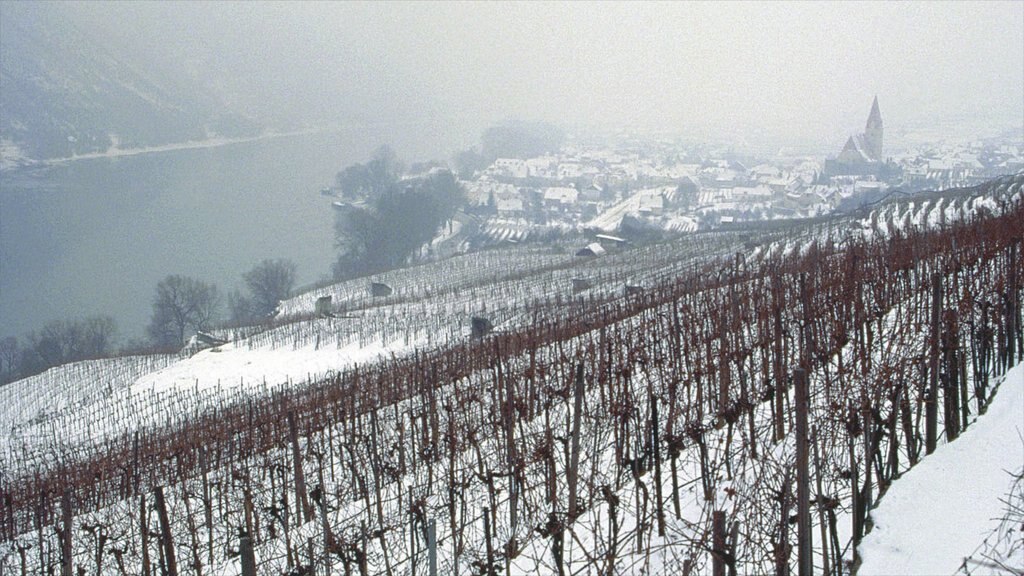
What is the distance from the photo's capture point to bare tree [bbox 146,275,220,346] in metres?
33.8

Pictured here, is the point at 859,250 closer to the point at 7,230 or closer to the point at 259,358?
the point at 259,358

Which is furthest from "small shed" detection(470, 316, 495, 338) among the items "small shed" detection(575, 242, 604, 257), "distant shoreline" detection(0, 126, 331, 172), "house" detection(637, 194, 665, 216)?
"distant shoreline" detection(0, 126, 331, 172)

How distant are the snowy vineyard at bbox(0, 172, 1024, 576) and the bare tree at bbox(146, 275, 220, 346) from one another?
710 inches

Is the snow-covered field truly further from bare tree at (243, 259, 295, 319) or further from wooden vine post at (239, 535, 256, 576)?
bare tree at (243, 259, 295, 319)

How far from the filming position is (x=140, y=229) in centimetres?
5912

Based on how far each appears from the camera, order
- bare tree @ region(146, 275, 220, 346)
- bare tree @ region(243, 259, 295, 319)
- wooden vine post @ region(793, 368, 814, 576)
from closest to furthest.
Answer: wooden vine post @ region(793, 368, 814, 576), bare tree @ region(146, 275, 220, 346), bare tree @ region(243, 259, 295, 319)

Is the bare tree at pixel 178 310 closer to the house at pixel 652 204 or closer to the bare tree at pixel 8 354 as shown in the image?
the bare tree at pixel 8 354

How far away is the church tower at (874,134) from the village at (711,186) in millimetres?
85

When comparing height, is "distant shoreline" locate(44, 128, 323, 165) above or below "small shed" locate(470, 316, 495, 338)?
above

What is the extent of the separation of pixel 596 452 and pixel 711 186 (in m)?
64.9

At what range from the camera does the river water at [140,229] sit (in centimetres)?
4250

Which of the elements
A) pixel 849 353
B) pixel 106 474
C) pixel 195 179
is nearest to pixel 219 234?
pixel 195 179

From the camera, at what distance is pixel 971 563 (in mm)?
3271

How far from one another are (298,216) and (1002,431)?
62.7 metres
